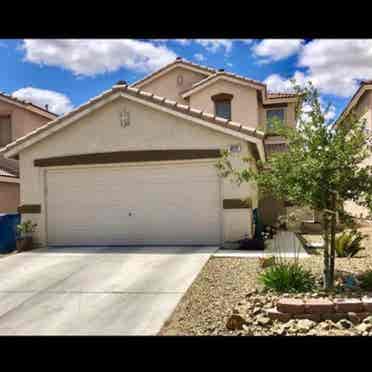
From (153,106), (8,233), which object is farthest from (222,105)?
(8,233)

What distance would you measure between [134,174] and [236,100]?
9967 mm

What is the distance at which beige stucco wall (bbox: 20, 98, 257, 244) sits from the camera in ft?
36.8

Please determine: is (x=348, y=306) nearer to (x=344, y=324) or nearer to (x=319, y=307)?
(x=344, y=324)

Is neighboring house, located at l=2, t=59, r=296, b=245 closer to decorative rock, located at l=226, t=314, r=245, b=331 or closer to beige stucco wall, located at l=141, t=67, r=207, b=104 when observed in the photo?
decorative rock, located at l=226, t=314, r=245, b=331

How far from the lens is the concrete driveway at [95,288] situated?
5.48 m

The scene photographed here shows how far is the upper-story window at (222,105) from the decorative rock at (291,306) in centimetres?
1582

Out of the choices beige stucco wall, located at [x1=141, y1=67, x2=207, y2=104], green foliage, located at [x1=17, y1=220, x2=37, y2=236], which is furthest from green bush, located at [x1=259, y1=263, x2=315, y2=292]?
beige stucco wall, located at [x1=141, y1=67, x2=207, y2=104]

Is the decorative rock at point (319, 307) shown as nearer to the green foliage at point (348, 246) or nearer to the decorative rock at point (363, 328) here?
the decorative rock at point (363, 328)

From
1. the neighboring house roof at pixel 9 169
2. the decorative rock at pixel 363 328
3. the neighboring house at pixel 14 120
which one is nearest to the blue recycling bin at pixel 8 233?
the neighboring house roof at pixel 9 169

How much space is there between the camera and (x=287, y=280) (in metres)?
6.29
